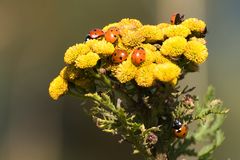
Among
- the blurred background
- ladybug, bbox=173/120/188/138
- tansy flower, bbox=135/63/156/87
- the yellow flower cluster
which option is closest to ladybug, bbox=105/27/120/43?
the yellow flower cluster

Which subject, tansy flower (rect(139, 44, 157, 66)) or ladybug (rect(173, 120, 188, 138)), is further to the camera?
ladybug (rect(173, 120, 188, 138))

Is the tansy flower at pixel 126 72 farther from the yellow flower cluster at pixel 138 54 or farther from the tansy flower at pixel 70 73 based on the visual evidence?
the tansy flower at pixel 70 73

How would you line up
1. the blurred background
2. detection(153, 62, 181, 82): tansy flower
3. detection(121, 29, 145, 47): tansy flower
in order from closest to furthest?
detection(153, 62, 181, 82): tansy flower
detection(121, 29, 145, 47): tansy flower
the blurred background

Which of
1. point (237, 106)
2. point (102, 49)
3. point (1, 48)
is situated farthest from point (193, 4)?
point (102, 49)

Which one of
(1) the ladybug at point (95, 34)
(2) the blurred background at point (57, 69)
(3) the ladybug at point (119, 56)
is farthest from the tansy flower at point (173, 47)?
(2) the blurred background at point (57, 69)

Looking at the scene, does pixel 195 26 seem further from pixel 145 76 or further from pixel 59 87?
pixel 59 87

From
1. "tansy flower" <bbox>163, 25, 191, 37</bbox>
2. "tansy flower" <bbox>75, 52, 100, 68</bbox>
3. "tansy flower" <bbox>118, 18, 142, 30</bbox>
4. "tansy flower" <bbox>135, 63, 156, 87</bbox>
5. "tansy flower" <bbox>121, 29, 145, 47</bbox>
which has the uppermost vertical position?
"tansy flower" <bbox>118, 18, 142, 30</bbox>

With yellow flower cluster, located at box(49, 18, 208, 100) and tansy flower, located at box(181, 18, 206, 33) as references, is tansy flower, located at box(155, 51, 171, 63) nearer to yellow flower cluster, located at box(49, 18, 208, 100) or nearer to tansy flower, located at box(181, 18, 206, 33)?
yellow flower cluster, located at box(49, 18, 208, 100)

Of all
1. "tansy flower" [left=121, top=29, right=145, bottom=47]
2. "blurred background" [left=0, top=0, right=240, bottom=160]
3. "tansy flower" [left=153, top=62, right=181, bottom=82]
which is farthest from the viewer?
"blurred background" [left=0, top=0, right=240, bottom=160]
